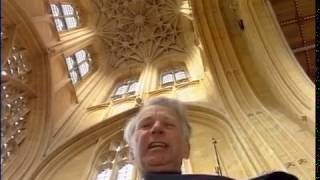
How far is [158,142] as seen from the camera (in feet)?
7.25

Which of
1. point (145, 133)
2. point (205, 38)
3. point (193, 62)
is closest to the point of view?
point (145, 133)

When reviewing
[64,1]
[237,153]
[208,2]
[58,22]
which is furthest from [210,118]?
[64,1]

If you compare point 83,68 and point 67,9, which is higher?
point 67,9

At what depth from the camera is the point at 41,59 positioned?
1201 cm

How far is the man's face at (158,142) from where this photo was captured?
83.1 inches

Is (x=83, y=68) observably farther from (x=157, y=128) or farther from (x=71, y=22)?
(x=157, y=128)

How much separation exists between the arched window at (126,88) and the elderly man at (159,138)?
11.8 meters

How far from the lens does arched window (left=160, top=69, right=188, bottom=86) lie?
14.4 metres

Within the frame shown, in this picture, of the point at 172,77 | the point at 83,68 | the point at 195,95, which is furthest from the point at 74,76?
the point at 195,95

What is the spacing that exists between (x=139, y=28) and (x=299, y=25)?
8746mm

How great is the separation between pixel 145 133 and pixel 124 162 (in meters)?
8.02

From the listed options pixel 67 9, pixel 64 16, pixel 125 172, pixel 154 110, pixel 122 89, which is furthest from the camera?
pixel 67 9

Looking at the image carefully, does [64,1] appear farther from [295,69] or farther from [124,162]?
[295,69]

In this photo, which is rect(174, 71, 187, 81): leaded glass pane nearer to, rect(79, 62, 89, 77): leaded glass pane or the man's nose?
rect(79, 62, 89, 77): leaded glass pane
